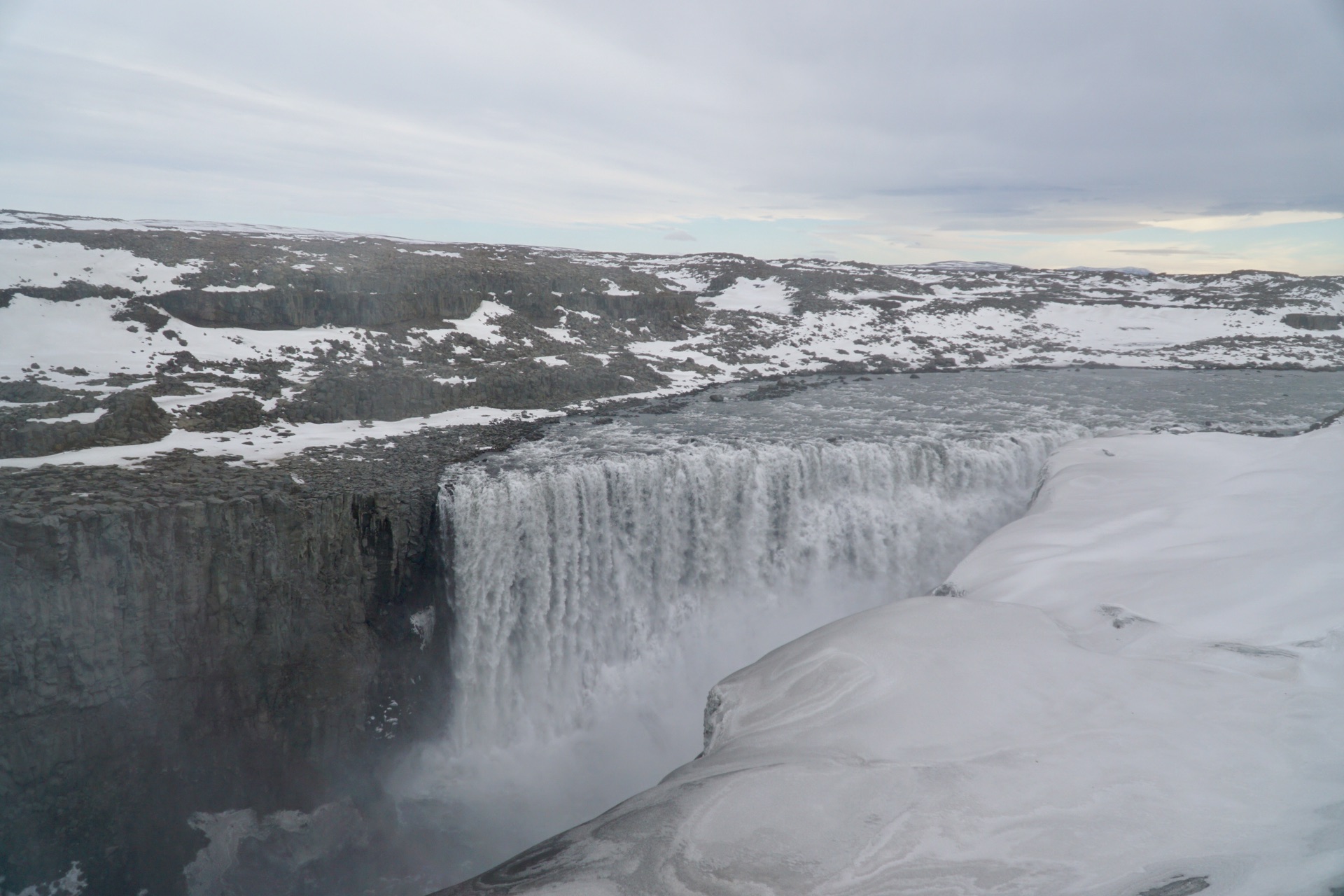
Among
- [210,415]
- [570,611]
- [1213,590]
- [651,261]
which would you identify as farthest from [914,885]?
[651,261]

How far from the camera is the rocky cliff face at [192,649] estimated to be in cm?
1093

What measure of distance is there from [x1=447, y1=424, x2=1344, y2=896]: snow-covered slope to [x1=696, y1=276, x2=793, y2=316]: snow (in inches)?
1311

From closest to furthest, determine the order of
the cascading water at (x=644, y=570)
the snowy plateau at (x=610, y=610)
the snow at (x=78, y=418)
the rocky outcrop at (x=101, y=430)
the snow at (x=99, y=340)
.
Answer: the snowy plateau at (x=610, y=610) → the rocky outcrop at (x=101, y=430) → the cascading water at (x=644, y=570) → the snow at (x=78, y=418) → the snow at (x=99, y=340)

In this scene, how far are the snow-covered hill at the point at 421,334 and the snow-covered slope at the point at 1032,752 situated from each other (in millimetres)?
14107

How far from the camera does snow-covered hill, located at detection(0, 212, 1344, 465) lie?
58.5ft

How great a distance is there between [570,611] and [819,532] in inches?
250

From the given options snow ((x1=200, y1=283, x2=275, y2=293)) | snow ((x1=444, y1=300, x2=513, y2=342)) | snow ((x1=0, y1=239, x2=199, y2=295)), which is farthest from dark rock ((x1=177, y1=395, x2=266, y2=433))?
snow ((x1=444, y1=300, x2=513, y2=342))

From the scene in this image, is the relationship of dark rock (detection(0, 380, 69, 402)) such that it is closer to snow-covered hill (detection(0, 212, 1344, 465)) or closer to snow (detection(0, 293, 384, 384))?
snow-covered hill (detection(0, 212, 1344, 465))

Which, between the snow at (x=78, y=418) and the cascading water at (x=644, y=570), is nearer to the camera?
the cascading water at (x=644, y=570)

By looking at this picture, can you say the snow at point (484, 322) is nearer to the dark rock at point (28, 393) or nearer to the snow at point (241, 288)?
the snow at point (241, 288)

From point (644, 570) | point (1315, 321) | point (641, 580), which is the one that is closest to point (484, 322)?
point (644, 570)

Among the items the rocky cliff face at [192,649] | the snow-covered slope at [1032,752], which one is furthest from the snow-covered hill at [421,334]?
the snow-covered slope at [1032,752]

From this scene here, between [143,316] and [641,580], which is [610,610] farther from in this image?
[143,316]

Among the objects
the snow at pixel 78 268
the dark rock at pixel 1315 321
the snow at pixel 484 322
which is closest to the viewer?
the snow at pixel 78 268
